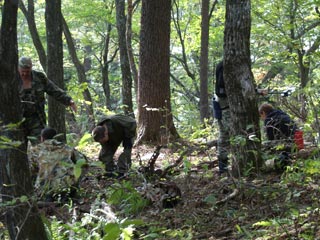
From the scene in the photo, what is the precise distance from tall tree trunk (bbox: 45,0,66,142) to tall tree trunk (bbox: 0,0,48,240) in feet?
14.8

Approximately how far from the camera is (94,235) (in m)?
3.93

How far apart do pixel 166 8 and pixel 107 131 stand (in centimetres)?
407

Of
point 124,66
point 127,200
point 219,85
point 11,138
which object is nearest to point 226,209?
point 127,200

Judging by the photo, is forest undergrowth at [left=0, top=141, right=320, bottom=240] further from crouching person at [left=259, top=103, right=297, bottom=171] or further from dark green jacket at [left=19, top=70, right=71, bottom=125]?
dark green jacket at [left=19, top=70, right=71, bottom=125]

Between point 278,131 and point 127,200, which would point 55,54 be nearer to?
point 127,200

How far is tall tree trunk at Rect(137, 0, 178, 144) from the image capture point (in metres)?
10.3

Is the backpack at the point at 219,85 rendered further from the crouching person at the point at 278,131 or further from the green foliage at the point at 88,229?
the green foliage at the point at 88,229

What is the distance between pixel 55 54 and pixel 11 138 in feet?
16.2

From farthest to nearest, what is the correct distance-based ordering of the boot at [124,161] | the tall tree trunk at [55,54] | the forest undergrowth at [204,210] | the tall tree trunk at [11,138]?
the tall tree trunk at [55,54], the boot at [124,161], the forest undergrowth at [204,210], the tall tree trunk at [11,138]

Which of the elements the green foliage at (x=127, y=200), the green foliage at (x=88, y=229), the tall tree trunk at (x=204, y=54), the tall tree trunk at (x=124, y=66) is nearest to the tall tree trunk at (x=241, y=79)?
the green foliage at (x=127, y=200)

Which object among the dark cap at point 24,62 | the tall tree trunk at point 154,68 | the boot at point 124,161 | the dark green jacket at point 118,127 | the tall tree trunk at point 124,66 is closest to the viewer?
the dark cap at point 24,62

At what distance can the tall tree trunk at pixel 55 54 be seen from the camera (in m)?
7.93

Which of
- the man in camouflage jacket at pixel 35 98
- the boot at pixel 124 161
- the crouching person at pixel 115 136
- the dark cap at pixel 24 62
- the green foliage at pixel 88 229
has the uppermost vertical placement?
the dark cap at pixel 24 62

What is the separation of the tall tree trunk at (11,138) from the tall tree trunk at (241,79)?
2862mm
